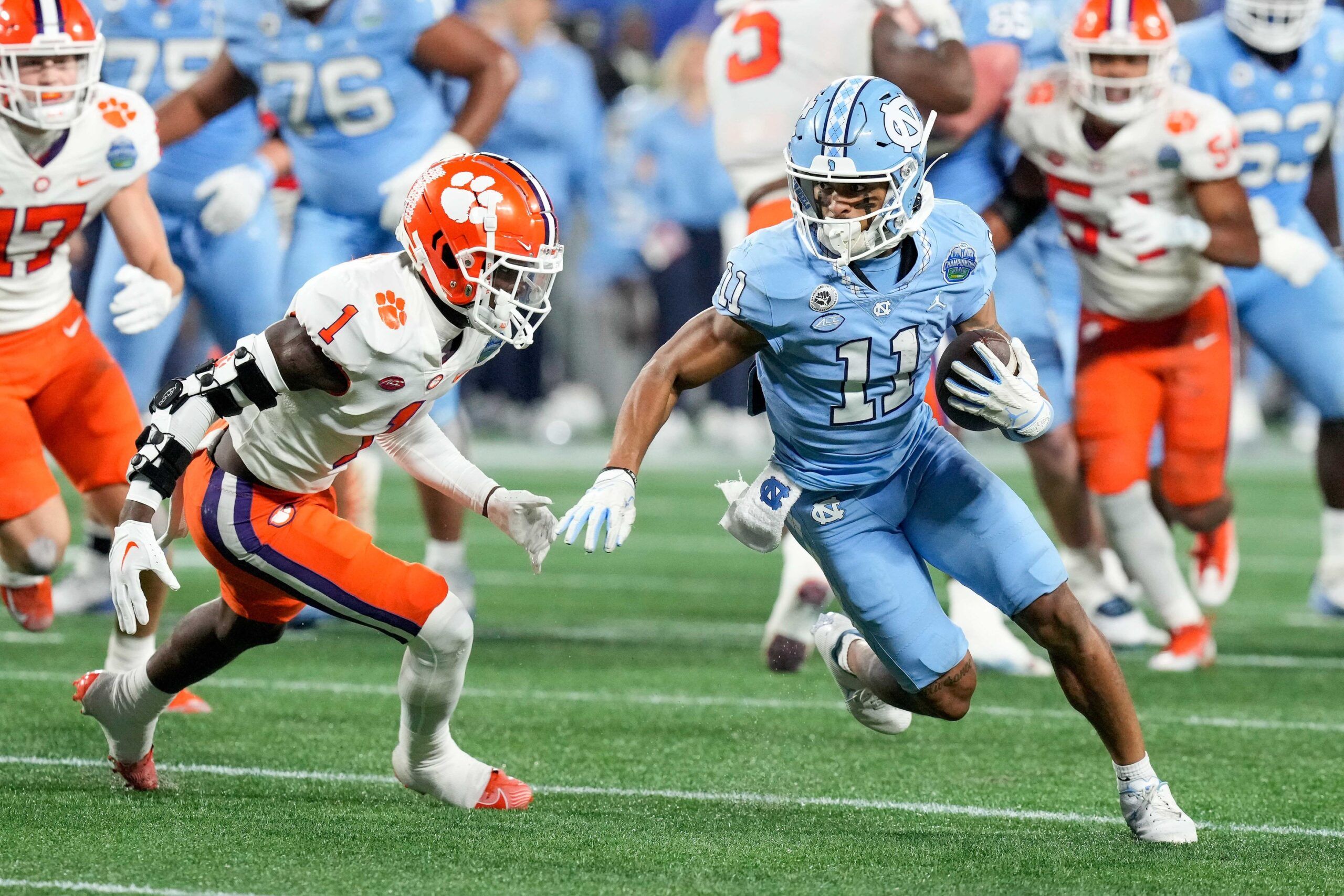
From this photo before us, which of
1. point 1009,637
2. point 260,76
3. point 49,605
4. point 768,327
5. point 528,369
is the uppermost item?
point 768,327

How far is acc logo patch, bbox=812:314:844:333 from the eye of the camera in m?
3.58

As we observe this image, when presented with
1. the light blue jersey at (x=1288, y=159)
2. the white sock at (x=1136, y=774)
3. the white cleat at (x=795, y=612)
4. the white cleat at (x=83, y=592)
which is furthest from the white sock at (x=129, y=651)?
the light blue jersey at (x=1288, y=159)

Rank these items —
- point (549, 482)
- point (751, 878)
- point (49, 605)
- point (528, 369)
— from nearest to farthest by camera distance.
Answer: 1. point (751, 878)
2. point (49, 605)
3. point (549, 482)
4. point (528, 369)

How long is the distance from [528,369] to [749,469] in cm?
261

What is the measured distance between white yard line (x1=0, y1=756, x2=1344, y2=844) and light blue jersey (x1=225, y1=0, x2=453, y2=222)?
8.00 ft

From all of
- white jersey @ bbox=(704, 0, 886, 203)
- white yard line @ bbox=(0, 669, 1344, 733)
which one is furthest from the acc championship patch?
white jersey @ bbox=(704, 0, 886, 203)

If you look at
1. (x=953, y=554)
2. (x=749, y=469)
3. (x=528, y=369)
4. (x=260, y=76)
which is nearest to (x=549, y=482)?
(x=749, y=469)

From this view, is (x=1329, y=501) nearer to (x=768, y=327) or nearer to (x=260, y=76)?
(x=768, y=327)

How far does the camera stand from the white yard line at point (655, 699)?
4797 mm

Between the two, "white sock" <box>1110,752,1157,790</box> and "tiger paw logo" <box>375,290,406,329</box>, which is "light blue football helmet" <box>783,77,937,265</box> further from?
"white sock" <box>1110,752,1157,790</box>

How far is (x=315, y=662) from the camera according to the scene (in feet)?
18.2

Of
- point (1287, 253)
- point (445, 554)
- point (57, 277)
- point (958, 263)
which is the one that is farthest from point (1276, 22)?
point (57, 277)

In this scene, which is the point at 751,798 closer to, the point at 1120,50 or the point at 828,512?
the point at 828,512

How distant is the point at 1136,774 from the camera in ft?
11.7
